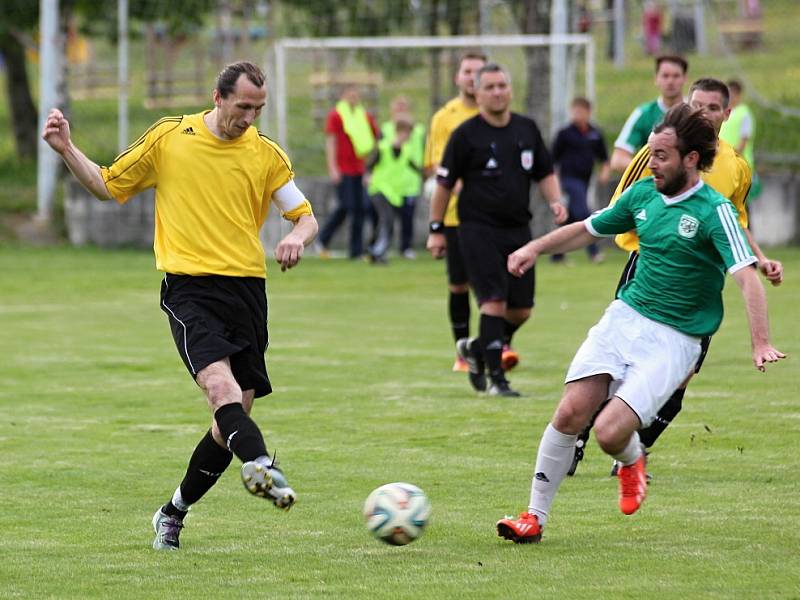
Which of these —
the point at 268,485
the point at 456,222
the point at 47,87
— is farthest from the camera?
the point at 47,87

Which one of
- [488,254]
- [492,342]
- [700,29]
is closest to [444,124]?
[488,254]

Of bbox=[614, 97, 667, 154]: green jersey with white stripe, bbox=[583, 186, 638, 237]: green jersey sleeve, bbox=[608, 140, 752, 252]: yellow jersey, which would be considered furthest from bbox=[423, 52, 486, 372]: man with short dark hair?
bbox=[583, 186, 638, 237]: green jersey sleeve

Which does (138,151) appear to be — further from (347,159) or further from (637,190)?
(347,159)

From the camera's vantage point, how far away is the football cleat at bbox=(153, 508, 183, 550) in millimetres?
6262

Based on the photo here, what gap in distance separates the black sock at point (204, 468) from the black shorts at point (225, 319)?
276 mm

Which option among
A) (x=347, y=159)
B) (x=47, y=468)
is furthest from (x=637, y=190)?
(x=347, y=159)

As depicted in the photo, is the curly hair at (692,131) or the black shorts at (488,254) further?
the black shorts at (488,254)

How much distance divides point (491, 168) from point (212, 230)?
4421 millimetres

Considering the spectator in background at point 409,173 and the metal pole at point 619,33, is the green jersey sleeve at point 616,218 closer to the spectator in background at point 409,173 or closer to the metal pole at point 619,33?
the spectator in background at point 409,173

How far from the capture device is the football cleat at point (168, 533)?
626 centimetres

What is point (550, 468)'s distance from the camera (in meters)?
6.34

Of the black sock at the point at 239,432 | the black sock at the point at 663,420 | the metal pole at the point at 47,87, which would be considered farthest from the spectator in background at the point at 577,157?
the black sock at the point at 239,432

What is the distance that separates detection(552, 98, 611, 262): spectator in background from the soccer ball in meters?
15.2

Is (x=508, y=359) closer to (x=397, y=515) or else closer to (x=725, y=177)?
(x=725, y=177)
